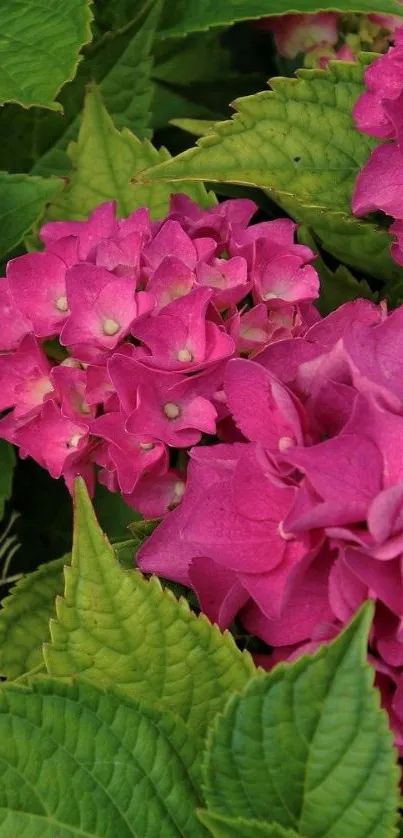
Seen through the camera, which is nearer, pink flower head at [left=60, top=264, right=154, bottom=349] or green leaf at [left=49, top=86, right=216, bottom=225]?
pink flower head at [left=60, top=264, right=154, bottom=349]

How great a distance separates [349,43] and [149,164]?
21cm

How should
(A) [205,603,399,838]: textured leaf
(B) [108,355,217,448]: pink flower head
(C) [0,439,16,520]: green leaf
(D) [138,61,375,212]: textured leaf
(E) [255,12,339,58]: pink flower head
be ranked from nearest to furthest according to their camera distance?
(A) [205,603,399,838]: textured leaf → (B) [108,355,217,448]: pink flower head → (D) [138,61,375,212]: textured leaf → (C) [0,439,16,520]: green leaf → (E) [255,12,339,58]: pink flower head

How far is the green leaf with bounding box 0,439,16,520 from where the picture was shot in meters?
0.79

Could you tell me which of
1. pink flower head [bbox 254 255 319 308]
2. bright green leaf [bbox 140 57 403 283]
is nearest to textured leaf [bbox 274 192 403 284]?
bright green leaf [bbox 140 57 403 283]

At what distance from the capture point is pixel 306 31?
0.89m

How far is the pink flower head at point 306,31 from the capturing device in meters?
0.89

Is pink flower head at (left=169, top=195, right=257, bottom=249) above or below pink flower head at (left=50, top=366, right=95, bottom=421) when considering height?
above

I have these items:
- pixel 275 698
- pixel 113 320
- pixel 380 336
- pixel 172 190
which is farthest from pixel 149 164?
pixel 275 698

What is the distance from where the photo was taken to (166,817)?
458 mm

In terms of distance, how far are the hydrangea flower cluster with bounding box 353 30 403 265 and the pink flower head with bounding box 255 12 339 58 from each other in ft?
0.86

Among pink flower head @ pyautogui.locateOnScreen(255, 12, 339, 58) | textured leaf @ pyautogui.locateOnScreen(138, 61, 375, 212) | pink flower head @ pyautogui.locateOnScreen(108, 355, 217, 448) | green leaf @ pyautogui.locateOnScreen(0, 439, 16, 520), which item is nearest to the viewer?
pink flower head @ pyautogui.locateOnScreen(108, 355, 217, 448)

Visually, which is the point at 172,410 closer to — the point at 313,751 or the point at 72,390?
the point at 72,390

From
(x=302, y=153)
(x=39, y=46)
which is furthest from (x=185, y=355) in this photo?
(x=39, y=46)

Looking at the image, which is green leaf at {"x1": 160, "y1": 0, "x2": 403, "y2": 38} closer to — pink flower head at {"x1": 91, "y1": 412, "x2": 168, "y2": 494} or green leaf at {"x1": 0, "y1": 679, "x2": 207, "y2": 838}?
pink flower head at {"x1": 91, "y1": 412, "x2": 168, "y2": 494}
